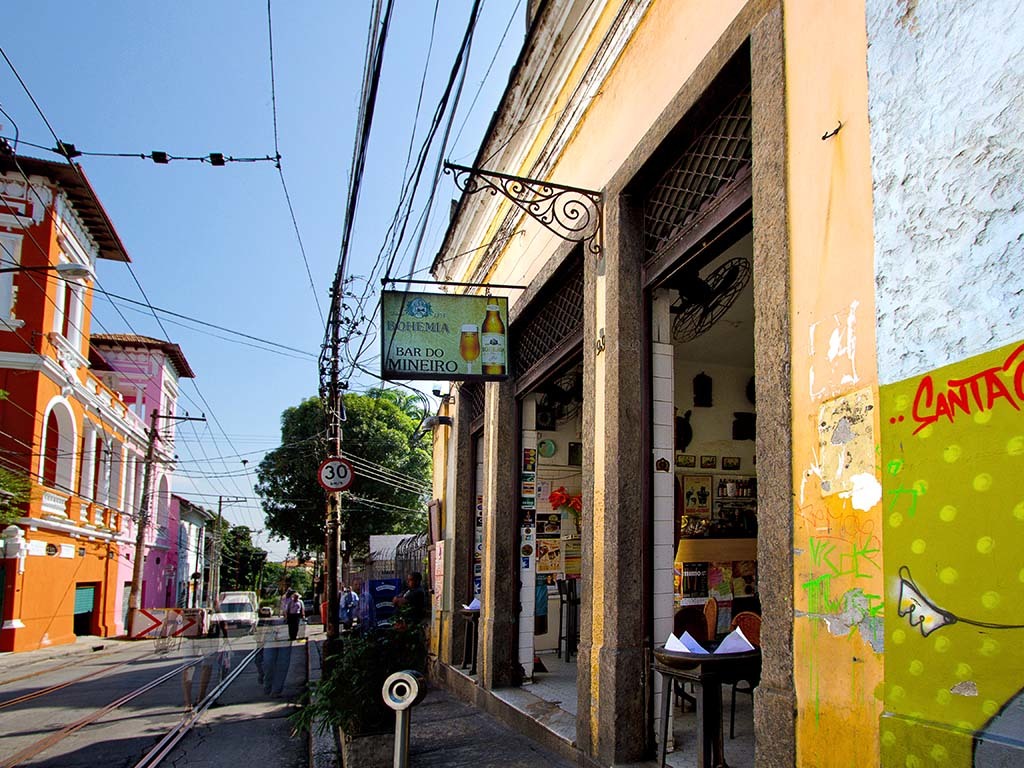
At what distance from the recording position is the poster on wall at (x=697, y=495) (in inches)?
363

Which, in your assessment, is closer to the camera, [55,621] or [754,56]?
[754,56]

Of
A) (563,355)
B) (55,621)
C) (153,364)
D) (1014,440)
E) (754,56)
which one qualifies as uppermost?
(153,364)

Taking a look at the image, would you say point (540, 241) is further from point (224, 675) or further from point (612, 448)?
point (224, 675)

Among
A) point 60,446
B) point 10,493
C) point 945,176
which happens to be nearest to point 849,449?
point 945,176

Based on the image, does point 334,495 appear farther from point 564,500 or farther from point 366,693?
point 366,693

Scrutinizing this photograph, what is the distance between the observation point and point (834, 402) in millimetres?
3656

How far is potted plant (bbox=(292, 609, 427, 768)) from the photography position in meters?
6.50

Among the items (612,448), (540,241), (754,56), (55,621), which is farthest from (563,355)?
(55,621)

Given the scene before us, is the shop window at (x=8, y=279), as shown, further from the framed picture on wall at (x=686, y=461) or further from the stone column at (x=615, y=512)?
the stone column at (x=615, y=512)

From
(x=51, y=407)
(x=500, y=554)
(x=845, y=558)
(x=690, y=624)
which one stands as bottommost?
(x=690, y=624)

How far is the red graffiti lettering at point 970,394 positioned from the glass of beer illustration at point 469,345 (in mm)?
5944

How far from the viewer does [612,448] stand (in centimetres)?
618

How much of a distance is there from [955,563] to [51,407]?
25843 mm

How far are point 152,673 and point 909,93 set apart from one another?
55.3 ft
